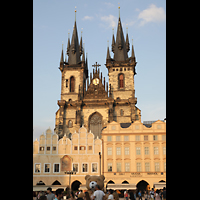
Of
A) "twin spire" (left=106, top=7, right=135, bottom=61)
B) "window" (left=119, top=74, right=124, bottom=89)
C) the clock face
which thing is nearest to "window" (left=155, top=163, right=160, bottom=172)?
"window" (left=119, top=74, right=124, bottom=89)

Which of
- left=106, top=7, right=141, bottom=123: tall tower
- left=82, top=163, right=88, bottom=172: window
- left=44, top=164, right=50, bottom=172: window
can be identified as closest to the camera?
left=82, top=163, right=88, bottom=172: window

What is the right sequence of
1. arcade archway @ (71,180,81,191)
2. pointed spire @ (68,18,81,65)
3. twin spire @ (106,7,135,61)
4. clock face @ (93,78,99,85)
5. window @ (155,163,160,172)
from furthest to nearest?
1. pointed spire @ (68,18,81,65)
2. twin spire @ (106,7,135,61)
3. clock face @ (93,78,99,85)
4. arcade archway @ (71,180,81,191)
5. window @ (155,163,160,172)

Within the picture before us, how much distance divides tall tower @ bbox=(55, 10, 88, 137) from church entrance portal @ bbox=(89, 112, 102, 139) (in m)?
2.22

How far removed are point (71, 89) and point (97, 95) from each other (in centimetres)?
525

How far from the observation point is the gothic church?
44.2 meters

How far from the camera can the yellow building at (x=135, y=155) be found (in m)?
32.7

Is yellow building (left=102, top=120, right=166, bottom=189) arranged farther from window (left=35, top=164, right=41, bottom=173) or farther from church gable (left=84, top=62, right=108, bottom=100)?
church gable (left=84, top=62, right=108, bottom=100)

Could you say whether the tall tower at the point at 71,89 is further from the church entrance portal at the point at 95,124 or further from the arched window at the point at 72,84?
the church entrance portal at the point at 95,124

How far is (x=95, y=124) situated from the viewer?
44469mm
